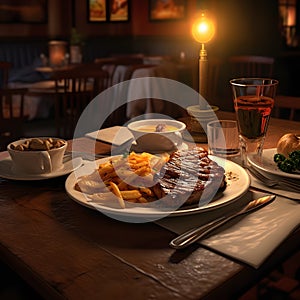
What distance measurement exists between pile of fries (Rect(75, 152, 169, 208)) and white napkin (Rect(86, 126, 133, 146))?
37 centimetres

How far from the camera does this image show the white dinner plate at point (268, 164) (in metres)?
0.98

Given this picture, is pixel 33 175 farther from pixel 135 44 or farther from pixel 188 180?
pixel 135 44

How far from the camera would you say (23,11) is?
680 centimetres

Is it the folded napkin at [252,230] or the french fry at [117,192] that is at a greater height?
the french fry at [117,192]

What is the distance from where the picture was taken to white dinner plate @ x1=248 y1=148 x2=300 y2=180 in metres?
0.98

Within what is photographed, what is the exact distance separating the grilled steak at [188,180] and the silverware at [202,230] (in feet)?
0.20

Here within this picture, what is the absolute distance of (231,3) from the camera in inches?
237

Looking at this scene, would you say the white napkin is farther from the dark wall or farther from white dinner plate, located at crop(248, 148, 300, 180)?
the dark wall

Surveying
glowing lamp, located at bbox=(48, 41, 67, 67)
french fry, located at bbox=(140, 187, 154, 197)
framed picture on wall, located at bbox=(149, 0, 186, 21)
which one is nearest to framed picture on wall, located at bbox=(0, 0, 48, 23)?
glowing lamp, located at bbox=(48, 41, 67, 67)

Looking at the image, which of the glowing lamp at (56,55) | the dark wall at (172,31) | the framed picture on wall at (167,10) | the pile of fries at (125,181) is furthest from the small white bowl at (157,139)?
the framed picture on wall at (167,10)

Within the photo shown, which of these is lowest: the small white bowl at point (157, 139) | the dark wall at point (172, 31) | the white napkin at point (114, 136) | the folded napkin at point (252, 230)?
the folded napkin at point (252, 230)

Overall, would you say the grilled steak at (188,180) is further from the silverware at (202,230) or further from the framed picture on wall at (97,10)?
the framed picture on wall at (97,10)

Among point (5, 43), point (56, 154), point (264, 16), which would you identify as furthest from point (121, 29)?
point (56, 154)

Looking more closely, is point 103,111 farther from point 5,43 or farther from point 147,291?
point 147,291
